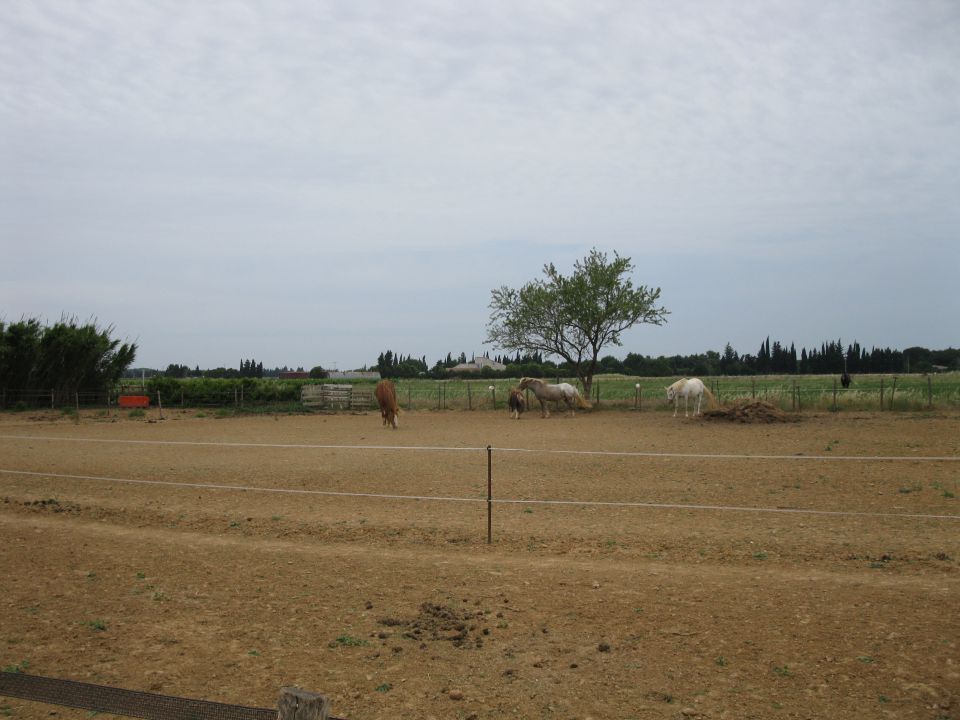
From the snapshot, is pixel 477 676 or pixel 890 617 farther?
pixel 890 617

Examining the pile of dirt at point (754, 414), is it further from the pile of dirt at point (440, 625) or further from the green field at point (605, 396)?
the pile of dirt at point (440, 625)

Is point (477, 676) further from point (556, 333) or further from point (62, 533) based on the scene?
point (556, 333)

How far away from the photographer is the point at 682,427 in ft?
67.2

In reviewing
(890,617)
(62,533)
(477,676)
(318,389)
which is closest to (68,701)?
(477,676)

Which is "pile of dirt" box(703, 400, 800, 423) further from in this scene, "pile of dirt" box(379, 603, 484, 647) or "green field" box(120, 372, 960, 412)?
"pile of dirt" box(379, 603, 484, 647)

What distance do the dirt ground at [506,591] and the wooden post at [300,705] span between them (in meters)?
1.67

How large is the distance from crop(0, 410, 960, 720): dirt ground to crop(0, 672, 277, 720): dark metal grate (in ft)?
4.67

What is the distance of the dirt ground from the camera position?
4.07 meters

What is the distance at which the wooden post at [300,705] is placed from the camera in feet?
7.48

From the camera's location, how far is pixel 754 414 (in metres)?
21.0

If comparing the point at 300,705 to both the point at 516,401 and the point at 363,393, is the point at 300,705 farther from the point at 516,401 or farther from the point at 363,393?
the point at 363,393

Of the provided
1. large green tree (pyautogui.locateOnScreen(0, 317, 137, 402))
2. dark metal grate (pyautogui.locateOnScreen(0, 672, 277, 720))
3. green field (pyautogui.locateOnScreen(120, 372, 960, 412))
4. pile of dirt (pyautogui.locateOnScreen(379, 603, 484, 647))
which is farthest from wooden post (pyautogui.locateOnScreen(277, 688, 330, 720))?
large green tree (pyautogui.locateOnScreen(0, 317, 137, 402))

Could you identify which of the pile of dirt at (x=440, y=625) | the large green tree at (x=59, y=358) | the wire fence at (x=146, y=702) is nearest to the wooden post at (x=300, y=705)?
the wire fence at (x=146, y=702)

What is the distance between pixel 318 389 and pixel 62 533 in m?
25.0
